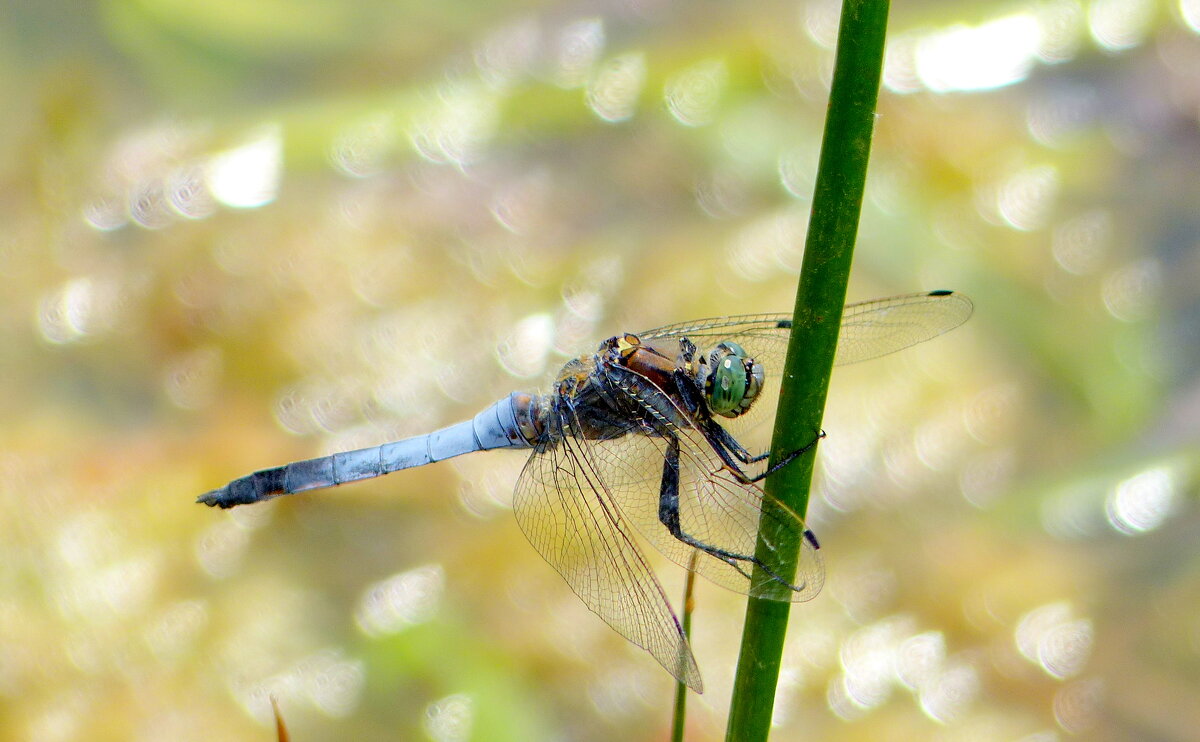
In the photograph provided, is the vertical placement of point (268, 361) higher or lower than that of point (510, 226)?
lower

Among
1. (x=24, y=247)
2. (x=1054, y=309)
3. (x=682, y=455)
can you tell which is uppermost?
(x=24, y=247)

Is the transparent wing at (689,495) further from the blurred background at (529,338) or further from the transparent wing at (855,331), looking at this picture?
the blurred background at (529,338)

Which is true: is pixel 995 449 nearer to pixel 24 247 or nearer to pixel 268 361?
pixel 268 361

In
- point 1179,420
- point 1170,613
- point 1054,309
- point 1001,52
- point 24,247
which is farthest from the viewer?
point 1001,52

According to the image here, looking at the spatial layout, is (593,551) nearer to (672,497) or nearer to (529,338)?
(672,497)

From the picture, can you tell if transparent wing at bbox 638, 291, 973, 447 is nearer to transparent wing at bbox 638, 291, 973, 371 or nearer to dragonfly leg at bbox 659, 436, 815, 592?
transparent wing at bbox 638, 291, 973, 371

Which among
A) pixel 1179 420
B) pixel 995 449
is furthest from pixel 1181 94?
pixel 995 449
